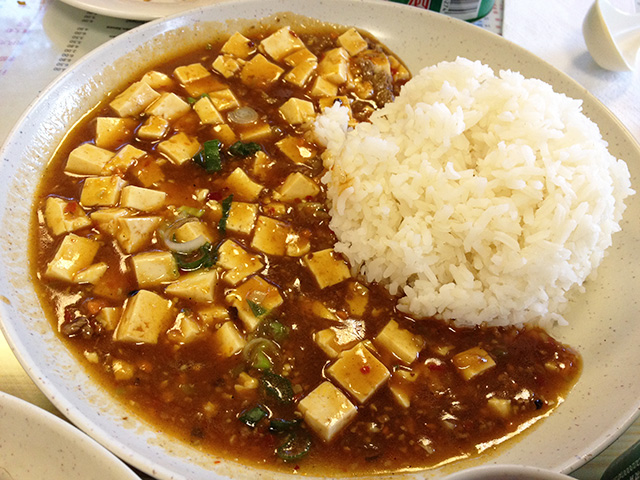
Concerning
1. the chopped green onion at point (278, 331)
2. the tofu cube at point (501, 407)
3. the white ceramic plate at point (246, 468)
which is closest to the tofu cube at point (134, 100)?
the white ceramic plate at point (246, 468)

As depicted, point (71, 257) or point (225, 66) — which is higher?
point (225, 66)

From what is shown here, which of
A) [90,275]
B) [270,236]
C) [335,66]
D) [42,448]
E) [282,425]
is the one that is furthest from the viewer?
[335,66]

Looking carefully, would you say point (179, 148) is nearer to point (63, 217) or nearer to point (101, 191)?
point (101, 191)

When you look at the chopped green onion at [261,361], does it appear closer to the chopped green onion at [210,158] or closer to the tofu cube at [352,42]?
the chopped green onion at [210,158]

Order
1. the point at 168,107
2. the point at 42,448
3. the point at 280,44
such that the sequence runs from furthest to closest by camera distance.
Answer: the point at 280,44 < the point at 168,107 < the point at 42,448

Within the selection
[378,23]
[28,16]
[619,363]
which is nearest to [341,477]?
[619,363]

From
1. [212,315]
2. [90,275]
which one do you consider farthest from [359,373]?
[90,275]
